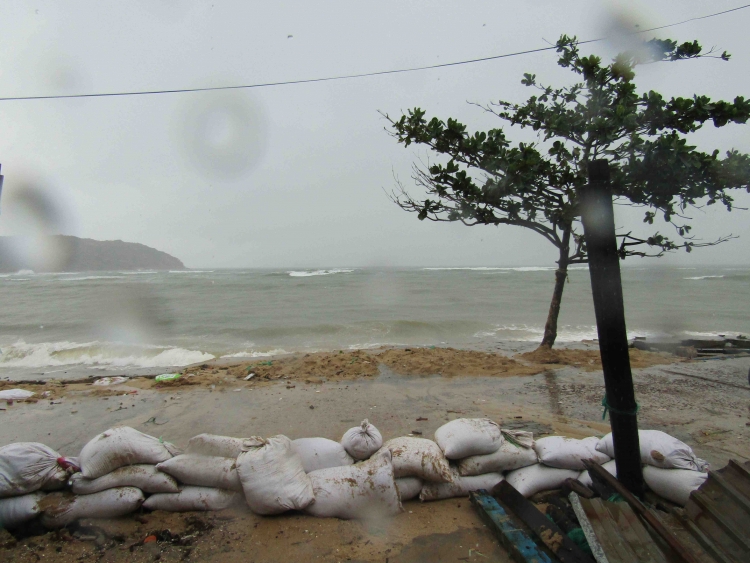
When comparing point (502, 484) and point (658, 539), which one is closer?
point (658, 539)

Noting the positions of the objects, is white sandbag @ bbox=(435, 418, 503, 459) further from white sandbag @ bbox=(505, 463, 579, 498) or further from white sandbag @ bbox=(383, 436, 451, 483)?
white sandbag @ bbox=(505, 463, 579, 498)

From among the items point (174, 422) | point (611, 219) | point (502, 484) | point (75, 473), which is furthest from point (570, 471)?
point (174, 422)

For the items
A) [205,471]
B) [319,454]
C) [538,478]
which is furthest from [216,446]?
[538,478]

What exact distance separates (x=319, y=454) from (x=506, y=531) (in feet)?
4.10

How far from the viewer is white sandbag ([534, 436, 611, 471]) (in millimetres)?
2768

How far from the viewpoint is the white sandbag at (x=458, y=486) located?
2.67 metres

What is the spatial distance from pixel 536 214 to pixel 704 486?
174 inches

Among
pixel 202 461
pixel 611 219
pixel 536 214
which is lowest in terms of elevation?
pixel 202 461

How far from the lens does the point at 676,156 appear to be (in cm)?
423

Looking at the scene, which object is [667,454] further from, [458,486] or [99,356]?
[99,356]

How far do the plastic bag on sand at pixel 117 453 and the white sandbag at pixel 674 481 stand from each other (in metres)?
3.10

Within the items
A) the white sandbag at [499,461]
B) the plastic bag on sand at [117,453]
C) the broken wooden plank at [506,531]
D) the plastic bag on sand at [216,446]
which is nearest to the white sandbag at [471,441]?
the white sandbag at [499,461]

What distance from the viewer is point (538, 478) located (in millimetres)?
2773

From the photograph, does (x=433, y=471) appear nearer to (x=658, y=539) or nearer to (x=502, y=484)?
(x=502, y=484)
